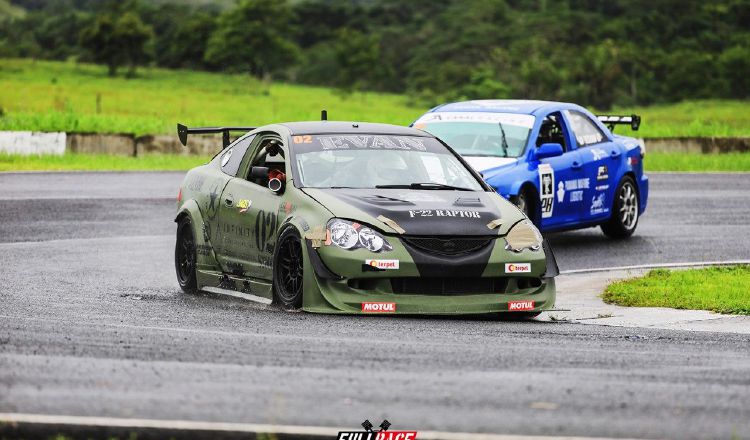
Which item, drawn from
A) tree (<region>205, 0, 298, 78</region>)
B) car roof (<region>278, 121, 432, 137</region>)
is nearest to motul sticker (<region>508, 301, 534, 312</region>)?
car roof (<region>278, 121, 432, 137</region>)

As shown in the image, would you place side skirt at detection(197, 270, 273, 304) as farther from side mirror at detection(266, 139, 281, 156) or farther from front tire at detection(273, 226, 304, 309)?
side mirror at detection(266, 139, 281, 156)

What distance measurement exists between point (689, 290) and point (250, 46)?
130 meters

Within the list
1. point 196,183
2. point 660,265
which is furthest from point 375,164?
point 660,265

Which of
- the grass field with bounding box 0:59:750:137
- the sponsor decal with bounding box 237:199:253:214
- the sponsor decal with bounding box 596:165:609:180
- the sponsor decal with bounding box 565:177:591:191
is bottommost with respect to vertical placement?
the grass field with bounding box 0:59:750:137

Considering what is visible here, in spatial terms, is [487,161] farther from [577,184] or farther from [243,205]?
[243,205]

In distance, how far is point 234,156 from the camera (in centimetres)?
1188

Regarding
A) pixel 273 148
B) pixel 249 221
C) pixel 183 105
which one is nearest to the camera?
pixel 249 221

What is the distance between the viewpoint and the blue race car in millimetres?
14961

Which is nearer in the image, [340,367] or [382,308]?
[340,367]

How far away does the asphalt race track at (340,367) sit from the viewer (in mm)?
5973

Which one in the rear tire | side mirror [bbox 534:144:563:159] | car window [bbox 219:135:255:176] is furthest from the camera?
side mirror [bbox 534:144:563:159]

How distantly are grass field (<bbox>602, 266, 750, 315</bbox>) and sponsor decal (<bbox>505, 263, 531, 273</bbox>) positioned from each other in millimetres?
1746

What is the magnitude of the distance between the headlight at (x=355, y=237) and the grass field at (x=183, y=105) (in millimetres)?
22147

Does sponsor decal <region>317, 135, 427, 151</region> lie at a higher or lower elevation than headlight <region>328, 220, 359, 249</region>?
higher
